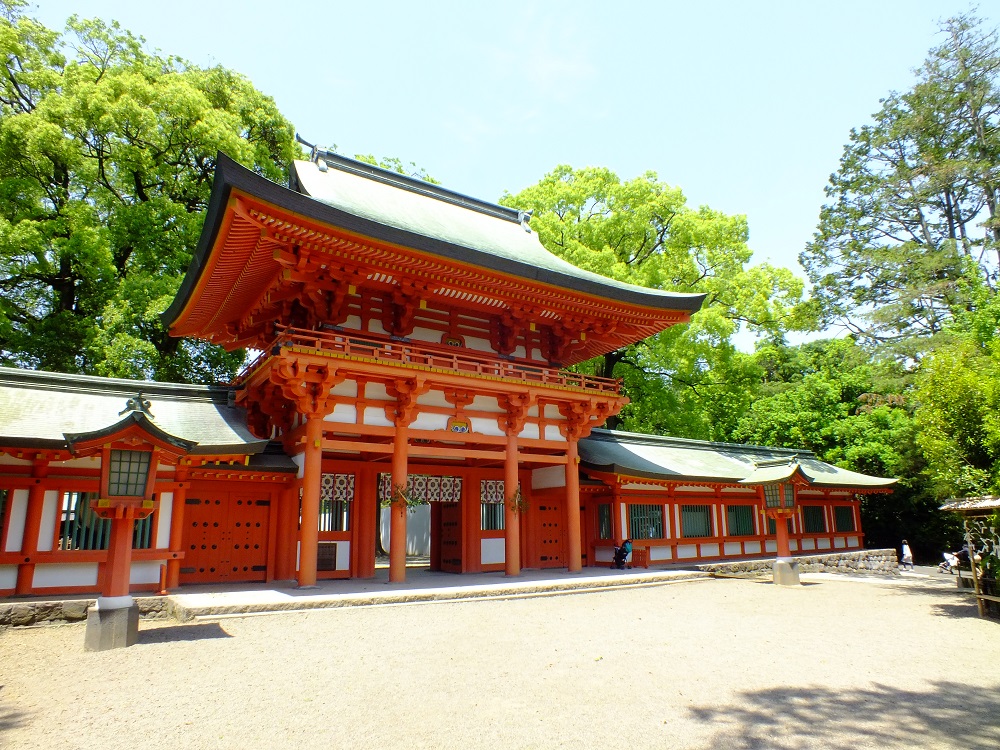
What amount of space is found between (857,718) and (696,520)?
53.3ft

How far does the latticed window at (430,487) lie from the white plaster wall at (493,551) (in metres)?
1.51

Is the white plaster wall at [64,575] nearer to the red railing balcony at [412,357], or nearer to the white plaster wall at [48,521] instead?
the white plaster wall at [48,521]

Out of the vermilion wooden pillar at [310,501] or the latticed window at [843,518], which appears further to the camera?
the latticed window at [843,518]

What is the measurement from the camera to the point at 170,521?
42.8 feet

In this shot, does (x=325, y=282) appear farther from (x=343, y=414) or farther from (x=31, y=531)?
(x=31, y=531)

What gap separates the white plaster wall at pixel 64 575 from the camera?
457 inches

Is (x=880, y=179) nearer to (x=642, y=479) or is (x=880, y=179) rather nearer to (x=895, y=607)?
(x=642, y=479)

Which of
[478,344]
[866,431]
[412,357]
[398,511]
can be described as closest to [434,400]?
[412,357]

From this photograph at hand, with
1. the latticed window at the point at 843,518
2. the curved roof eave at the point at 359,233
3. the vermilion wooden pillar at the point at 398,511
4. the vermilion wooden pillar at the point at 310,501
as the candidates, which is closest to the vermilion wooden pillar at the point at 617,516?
the curved roof eave at the point at 359,233

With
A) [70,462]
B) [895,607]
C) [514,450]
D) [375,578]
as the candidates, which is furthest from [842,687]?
[70,462]

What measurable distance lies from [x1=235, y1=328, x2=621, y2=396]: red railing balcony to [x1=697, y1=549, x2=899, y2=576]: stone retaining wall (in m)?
6.83

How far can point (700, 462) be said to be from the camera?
22.7m

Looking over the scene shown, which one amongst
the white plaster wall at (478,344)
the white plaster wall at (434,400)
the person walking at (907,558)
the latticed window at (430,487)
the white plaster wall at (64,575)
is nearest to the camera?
the white plaster wall at (64,575)

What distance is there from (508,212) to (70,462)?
1644 cm
